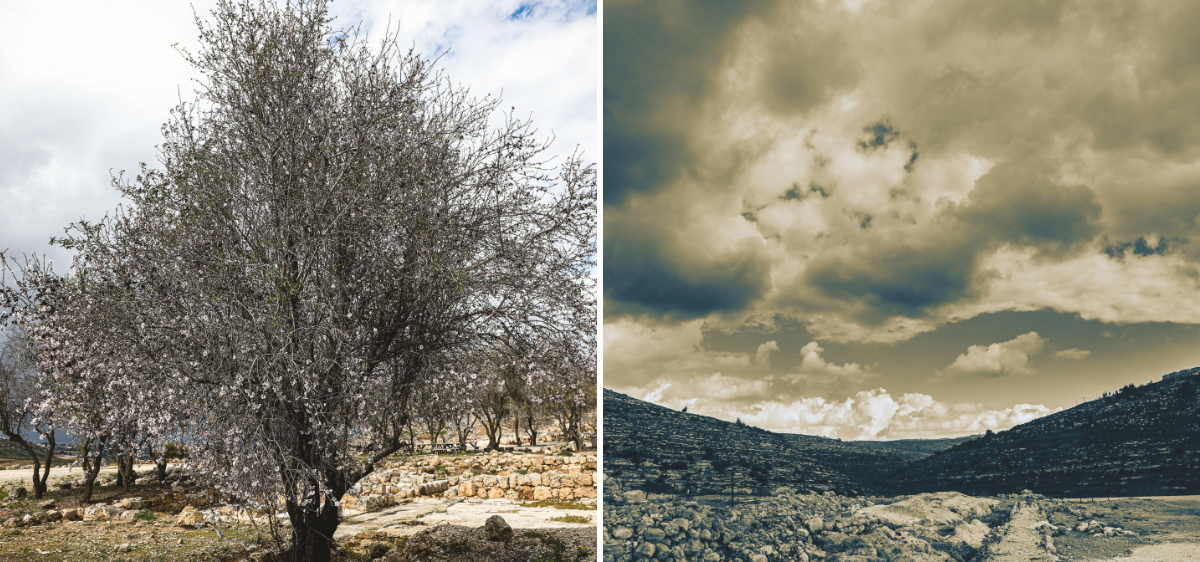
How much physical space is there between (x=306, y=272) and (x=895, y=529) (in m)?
5.01

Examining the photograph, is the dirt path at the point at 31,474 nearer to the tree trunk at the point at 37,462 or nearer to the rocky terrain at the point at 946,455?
the tree trunk at the point at 37,462

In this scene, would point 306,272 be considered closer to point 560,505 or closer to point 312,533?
point 312,533

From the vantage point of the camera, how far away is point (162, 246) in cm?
546

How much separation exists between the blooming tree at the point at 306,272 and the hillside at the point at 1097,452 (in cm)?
341

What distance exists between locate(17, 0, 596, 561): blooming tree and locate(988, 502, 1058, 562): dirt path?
12.3 ft

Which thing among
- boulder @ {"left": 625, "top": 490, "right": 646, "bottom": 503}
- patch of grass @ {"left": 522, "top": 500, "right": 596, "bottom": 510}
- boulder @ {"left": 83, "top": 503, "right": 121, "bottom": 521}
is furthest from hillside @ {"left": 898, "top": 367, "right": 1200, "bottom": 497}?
boulder @ {"left": 83, "top": 503, "right": 121, "bottom": 521}

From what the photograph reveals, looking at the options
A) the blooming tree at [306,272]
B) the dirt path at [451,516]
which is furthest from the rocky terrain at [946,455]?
the dirt path at [451,516]

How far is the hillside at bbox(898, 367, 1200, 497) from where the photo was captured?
4152mm

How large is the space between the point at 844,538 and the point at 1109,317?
7.92 ft

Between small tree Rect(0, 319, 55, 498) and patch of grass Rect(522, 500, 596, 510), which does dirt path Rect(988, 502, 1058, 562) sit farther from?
small tree Rect(0, 319, 55, 498)

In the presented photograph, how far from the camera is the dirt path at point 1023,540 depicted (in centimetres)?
429

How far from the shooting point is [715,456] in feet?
17.8

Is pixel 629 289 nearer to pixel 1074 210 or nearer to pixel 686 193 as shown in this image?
pixel 686 193

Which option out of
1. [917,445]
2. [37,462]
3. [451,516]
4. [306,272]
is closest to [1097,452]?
[917,445]
